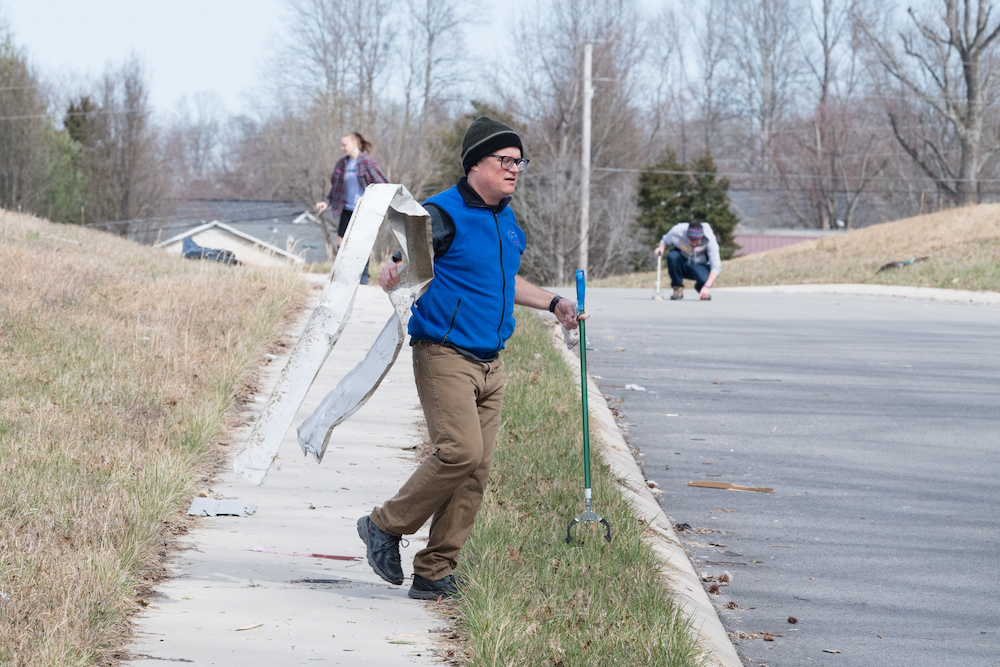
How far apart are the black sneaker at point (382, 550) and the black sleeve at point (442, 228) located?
1161 mm

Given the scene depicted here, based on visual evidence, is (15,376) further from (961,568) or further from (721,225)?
(721,225)

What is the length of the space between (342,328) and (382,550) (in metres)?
1.01

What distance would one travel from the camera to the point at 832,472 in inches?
286

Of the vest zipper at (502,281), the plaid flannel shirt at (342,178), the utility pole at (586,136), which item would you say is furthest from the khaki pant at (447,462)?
the utility pole at (586,136)

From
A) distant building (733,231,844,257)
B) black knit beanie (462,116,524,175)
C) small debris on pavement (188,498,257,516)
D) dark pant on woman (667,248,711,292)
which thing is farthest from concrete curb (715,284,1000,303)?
distant building (733,231,844,257)

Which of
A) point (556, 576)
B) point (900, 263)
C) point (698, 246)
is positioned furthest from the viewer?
point (900, 263)

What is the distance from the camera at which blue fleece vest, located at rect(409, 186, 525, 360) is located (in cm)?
432

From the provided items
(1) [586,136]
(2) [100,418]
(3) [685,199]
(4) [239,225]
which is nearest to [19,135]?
(4) [239,225]

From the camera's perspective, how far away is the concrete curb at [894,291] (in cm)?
2006

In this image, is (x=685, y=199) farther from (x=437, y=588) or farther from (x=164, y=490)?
(x=437, y=588)

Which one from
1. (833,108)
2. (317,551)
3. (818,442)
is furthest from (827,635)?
(833,108)

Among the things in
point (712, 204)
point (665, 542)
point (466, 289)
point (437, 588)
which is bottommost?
point (665, 542)

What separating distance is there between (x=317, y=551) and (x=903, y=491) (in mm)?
3905

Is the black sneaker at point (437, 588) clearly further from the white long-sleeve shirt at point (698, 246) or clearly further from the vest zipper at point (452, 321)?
the white long-sleeve shirt at point (698, 246)
